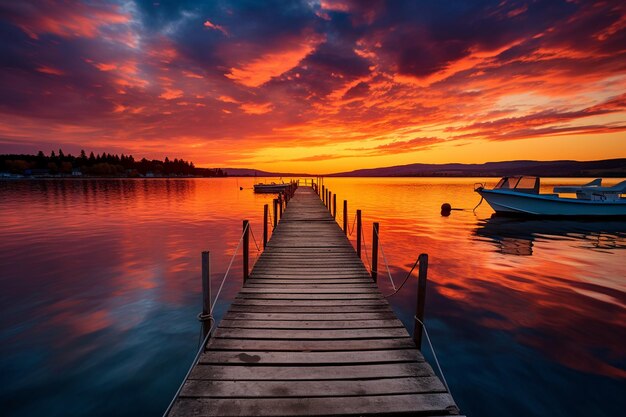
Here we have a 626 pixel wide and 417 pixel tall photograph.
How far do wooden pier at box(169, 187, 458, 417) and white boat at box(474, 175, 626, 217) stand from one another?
26128 millimetres

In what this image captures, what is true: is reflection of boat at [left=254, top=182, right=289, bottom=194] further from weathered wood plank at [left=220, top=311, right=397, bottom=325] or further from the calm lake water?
weathered wood plank at [left=220, top=311, right=397, bottom=325]

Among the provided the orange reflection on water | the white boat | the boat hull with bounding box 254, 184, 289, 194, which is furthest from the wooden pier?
the boat hull with bounding box 254, 184, 289, 194

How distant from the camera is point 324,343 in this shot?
5.21m

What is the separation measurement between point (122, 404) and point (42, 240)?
2032 cm

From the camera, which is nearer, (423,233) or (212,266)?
(212,266)

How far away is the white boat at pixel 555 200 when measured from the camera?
2578cm

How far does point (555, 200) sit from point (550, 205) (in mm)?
839

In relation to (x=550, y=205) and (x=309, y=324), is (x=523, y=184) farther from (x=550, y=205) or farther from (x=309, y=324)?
(x=309, y=324)

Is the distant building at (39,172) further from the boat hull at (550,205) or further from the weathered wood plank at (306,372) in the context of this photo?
the weathered wood plank at (306,372)

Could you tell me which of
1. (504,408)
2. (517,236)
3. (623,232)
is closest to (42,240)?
(504,408)

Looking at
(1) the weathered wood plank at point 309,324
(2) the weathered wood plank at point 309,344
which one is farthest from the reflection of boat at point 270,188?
(2) the weathered wood plank at point 309,344

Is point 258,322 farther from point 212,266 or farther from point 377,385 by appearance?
point 212,266

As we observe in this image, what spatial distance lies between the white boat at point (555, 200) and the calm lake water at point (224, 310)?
758 centimetres

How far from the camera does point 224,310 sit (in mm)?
9945
